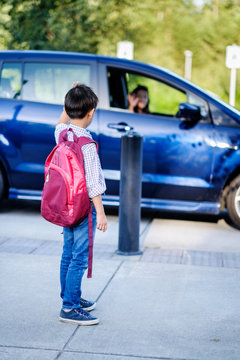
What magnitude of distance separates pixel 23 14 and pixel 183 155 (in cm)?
1021

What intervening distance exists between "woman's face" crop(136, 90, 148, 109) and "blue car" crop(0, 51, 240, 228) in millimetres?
96

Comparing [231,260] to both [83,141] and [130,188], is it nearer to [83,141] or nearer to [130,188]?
[130,188]

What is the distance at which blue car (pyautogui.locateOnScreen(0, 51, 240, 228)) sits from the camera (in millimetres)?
6859

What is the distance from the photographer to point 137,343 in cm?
368

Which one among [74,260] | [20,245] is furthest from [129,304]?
[20,245]

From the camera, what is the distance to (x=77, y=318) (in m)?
3.99

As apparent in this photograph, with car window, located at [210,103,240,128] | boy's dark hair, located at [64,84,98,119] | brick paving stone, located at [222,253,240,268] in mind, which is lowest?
brick paving stone, located at [222,253,240,268]

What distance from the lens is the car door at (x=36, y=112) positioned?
23.2ft

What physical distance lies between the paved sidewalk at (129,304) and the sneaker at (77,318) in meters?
0.04

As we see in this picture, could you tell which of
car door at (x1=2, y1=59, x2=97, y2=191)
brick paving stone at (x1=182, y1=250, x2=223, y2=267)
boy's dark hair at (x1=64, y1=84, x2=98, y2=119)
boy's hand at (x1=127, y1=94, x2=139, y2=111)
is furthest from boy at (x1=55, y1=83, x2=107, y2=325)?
boy's hand at (x1=127, y1=94, x2=139, y2=111)

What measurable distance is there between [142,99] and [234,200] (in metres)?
1.55

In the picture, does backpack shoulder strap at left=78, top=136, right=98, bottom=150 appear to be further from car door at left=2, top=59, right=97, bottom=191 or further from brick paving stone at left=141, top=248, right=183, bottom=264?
car door at left=2, top=59, right=97, bottom=191

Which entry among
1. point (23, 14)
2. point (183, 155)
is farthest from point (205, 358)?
point (23, 14)

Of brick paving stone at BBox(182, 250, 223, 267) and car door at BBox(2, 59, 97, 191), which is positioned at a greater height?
car door at BBox(2, 59, 97, 191)
